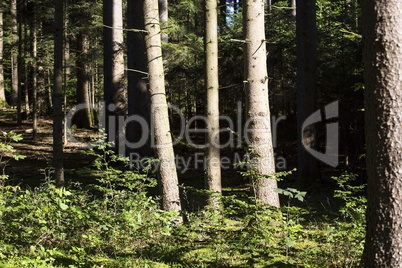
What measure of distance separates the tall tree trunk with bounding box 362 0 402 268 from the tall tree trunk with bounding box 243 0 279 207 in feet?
9.04

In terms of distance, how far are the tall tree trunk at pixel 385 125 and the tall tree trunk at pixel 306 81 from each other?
27.5 ft

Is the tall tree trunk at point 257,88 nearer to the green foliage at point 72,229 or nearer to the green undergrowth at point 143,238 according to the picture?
the green undergrowth at point 143,238

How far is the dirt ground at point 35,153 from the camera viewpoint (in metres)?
12.4

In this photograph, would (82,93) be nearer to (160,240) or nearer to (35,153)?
(35,153)

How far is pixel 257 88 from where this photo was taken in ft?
19.9

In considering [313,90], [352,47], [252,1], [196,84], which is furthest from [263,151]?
[196,84]

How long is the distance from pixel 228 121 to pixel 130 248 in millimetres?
12577

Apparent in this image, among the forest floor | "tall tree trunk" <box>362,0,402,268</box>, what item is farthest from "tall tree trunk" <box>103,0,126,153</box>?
"tall tree trunk" <box>362,0,402,268</box>

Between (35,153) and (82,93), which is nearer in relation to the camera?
(35,153)

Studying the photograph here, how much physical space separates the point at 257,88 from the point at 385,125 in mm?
3077

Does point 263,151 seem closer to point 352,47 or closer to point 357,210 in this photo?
point 357,210

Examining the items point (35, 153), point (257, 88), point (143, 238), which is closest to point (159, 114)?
point (257, 88)

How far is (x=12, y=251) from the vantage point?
14.6 ft

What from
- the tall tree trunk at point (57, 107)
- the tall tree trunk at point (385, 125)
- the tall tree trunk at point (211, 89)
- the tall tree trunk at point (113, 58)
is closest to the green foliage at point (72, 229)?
the tall tree trunk at point (385, 125)
